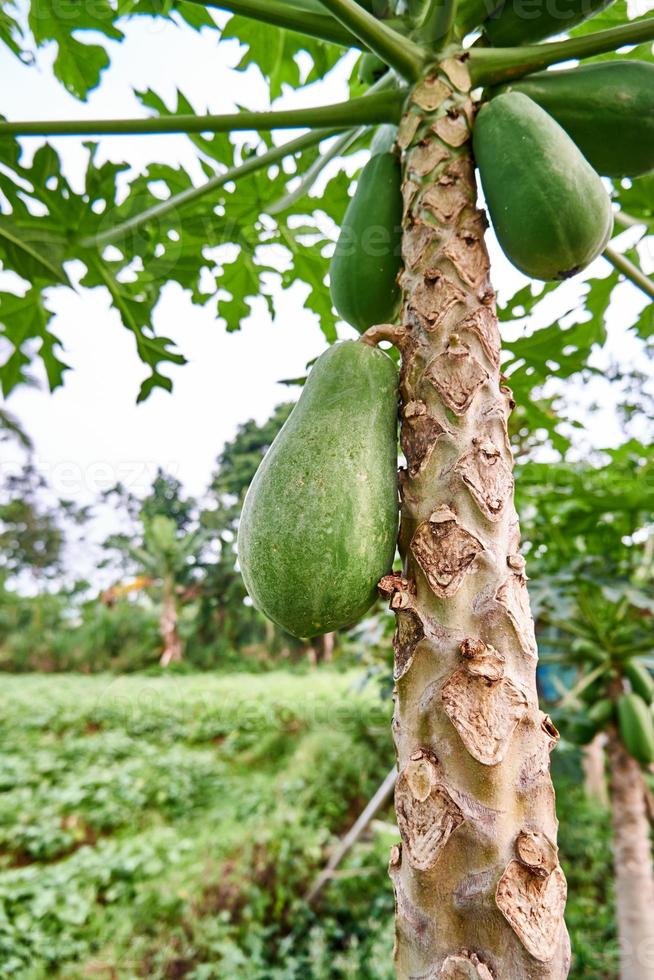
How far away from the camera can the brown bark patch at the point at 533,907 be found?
2.45 ft

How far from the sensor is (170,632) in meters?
11.9

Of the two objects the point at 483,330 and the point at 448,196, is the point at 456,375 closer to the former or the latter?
the point at 483,330

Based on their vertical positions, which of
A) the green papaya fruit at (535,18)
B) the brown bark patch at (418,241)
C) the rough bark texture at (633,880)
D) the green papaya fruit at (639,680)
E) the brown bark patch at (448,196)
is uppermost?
the green papaya fruit at (535,18)

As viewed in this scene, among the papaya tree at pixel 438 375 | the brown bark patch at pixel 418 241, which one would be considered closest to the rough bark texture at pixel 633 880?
the papaya tree at pixel 438 375

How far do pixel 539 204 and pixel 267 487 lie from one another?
25.7 inches

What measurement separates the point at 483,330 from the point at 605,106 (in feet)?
1.80

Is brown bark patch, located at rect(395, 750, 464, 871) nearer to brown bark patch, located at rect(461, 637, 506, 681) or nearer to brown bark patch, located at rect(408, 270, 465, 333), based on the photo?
brown bark patch, located at rect(461, 637, 506, 681)

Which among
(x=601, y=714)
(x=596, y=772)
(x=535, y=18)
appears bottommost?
(x=596, y=772)

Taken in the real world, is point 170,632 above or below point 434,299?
below

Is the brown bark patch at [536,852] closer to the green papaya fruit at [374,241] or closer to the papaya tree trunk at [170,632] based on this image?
the green papaya fruit at [374,241]

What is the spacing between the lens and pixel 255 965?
4.26 metres

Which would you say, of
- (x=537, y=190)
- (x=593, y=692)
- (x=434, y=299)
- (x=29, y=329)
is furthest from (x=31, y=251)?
(x=593, y=692)

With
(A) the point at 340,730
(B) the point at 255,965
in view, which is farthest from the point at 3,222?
(A) the point at 340,730

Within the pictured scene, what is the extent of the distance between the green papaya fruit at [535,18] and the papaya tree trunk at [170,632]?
11134mm
